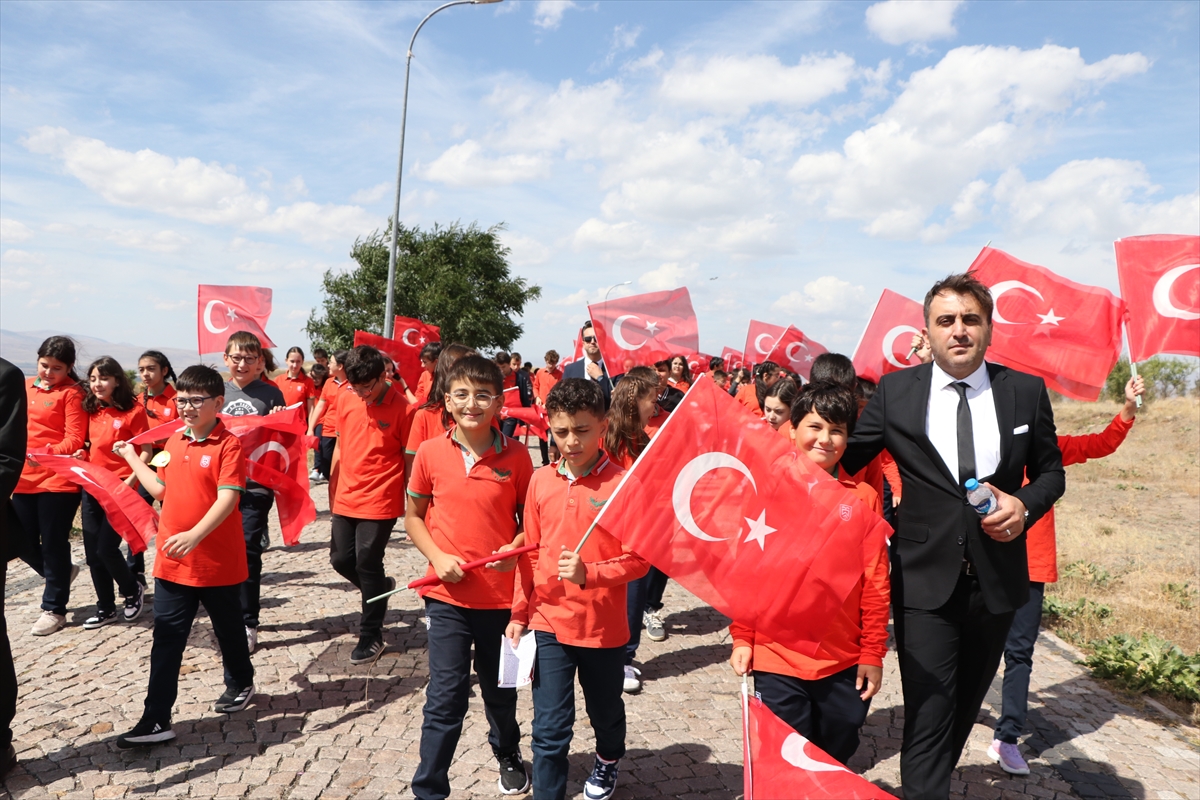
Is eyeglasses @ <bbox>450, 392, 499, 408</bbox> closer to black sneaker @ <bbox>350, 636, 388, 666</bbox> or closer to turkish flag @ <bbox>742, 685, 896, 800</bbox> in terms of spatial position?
turkish flag @ <bbox>742, 685, 896, 800</bbox>

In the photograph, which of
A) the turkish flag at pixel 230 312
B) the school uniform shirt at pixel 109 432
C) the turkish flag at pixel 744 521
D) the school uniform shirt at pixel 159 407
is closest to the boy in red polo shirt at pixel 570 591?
the turkish flag at pixel 744 521

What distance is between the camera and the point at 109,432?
619 cm

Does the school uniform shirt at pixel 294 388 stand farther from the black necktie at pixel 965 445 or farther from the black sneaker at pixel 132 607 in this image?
the black necktie at pixel 965 445

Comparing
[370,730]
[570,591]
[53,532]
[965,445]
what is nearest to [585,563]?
[570,591]

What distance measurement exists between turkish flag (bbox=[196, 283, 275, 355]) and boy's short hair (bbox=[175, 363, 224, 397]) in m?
4.82

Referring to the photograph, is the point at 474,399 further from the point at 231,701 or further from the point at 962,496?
the point at 231,701

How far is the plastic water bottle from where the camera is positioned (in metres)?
2.76

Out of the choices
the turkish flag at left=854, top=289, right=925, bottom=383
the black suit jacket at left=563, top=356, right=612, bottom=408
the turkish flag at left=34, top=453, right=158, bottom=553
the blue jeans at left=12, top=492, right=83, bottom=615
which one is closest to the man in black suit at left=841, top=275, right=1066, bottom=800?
the turkish flag at left=34, top=453, right=158, bottom=553

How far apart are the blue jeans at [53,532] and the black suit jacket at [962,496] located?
5805 millimetres

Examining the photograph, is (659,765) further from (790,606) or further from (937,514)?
(937,514)

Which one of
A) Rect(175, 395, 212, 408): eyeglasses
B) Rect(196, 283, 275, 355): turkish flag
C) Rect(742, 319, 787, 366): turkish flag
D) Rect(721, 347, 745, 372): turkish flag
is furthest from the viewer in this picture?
Rect(721, 347, 745, 372): turkish flag

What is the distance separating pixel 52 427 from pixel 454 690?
4430 millimetres

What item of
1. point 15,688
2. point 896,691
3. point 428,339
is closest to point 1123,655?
point 896,691

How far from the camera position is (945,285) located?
3076mm
